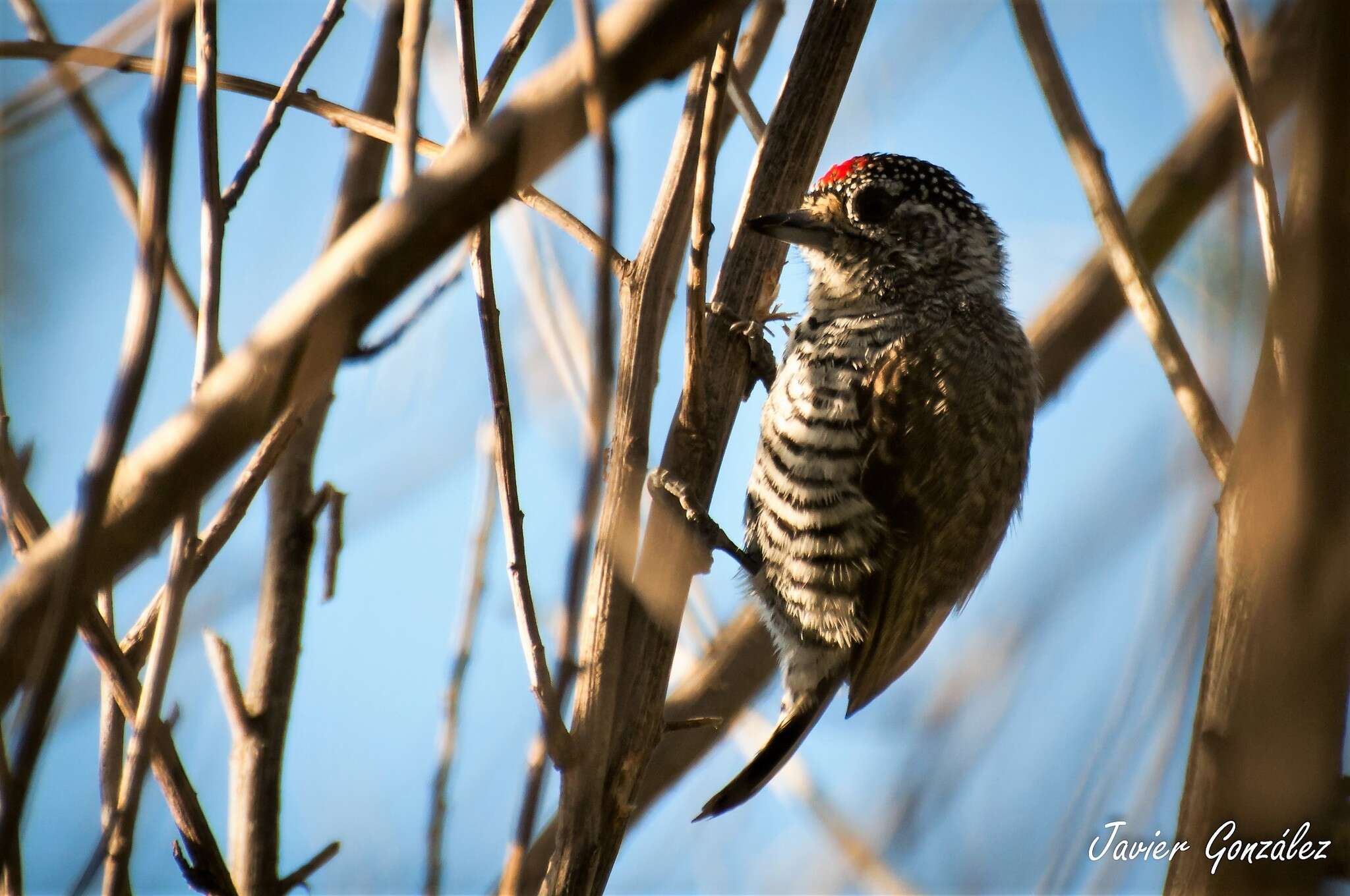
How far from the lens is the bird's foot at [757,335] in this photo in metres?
2.46

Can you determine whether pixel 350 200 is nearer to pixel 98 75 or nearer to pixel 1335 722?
pixel 98 75

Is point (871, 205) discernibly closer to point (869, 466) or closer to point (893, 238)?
point (893, 238)

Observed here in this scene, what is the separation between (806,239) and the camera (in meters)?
3.17

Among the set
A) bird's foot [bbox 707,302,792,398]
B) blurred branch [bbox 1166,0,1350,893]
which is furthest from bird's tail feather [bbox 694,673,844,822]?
blurred branch [bbox 1166,0,1350,893]

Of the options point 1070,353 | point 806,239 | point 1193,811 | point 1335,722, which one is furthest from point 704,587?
point 1335,722

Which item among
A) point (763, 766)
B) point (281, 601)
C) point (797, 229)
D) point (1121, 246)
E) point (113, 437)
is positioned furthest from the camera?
point (763, 766)

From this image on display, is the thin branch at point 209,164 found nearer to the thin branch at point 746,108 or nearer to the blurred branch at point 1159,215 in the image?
the thin branch at point 746,108

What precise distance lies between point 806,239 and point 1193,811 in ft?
6.46

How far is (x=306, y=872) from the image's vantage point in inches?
89.6

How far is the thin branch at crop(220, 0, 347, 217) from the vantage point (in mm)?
1904

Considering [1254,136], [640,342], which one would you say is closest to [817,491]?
[640,342]

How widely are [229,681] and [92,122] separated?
1.18m

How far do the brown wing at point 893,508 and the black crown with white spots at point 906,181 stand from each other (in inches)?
23.1

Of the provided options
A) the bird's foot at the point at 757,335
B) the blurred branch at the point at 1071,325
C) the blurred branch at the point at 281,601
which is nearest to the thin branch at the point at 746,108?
the blurred branch at the point at 1071,325
